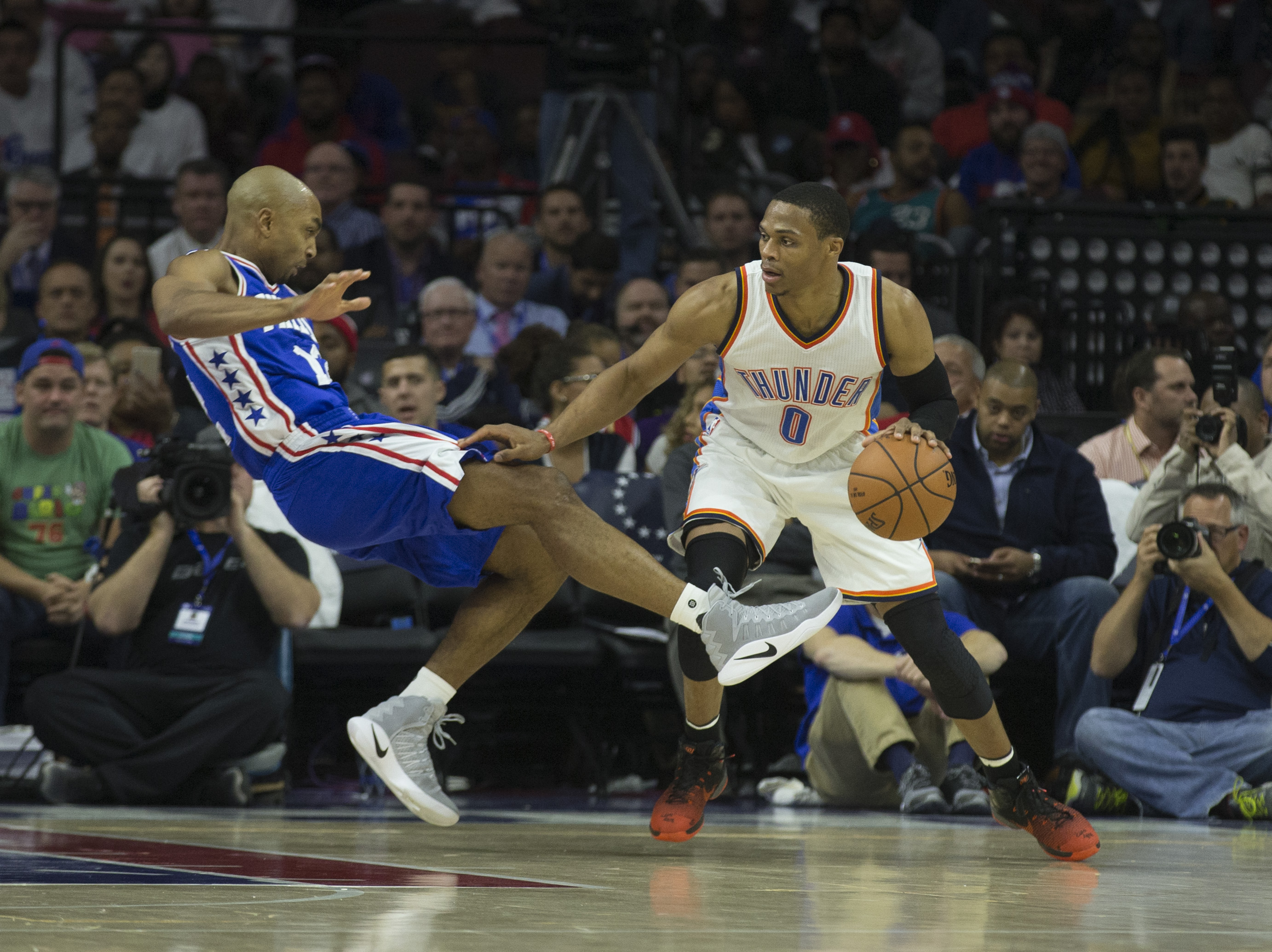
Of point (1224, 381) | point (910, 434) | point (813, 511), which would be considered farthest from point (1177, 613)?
point (910, 434)

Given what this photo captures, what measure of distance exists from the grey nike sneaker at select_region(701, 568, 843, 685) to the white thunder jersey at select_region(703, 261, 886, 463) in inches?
24.1

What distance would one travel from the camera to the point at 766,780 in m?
6.88

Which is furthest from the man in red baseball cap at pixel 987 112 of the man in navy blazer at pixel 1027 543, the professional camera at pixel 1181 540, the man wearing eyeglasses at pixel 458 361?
the professional camera at pixel 1181 540

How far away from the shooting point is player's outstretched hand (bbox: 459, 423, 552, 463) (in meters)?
4.37

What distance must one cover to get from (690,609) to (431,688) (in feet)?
2.77

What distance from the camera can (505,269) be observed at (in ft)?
29.4

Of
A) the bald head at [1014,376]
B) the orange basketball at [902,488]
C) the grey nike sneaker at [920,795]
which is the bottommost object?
the grey nike sneaker at [920,795]

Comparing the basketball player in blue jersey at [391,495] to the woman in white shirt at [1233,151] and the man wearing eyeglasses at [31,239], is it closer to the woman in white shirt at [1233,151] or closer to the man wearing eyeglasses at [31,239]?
the man wearing eyeglasses at [31,239]

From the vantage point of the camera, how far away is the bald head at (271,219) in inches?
179

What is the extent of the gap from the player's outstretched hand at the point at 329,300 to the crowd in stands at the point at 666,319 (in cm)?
163

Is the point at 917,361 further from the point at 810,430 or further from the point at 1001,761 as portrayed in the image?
the point at 1001,761

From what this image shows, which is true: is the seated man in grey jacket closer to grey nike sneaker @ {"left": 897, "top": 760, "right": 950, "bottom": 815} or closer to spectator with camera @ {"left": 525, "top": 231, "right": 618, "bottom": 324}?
grey nike sneaker @ {"left": 897, "top": 760, "right": 950, "bottom": 815}

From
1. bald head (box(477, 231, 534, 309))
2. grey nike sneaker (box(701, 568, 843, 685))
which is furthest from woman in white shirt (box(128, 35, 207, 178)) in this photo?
grey nike sneaker (box(701, 568, 843, 685))

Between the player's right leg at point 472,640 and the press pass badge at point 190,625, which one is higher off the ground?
the player's right leg at point 472,640
